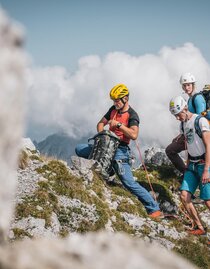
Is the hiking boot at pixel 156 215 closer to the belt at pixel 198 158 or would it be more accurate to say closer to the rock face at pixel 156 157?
the belt at pixel 198 158

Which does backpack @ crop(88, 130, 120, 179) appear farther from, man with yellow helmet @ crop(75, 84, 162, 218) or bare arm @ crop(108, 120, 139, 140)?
bare arm @ crop(108, 120, 139, 140)

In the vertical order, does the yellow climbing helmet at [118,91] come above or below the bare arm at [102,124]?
above

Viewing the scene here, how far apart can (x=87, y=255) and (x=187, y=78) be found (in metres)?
14.7

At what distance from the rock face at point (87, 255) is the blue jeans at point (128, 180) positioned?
12.5 m

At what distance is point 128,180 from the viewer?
1488 centimetres

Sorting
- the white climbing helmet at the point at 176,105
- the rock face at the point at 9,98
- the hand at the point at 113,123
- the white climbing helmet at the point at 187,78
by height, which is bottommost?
the rock face at the point at 9,98

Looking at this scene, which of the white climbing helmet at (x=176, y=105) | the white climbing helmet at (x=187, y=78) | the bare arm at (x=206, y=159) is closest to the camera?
the bare arm at (x=206, y=159)

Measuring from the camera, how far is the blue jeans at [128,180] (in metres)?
14.9

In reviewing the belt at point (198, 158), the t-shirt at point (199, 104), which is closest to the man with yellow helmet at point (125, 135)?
the t-shirt at point (199, 104)

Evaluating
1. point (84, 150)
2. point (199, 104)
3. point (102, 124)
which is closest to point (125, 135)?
point (102, 124)

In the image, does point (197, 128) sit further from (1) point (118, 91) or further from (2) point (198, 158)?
(1) point (118, 91)

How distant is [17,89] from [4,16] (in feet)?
1.51

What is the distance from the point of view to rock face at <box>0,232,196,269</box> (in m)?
2.15

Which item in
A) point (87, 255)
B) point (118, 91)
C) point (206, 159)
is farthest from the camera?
point (118, 91)
